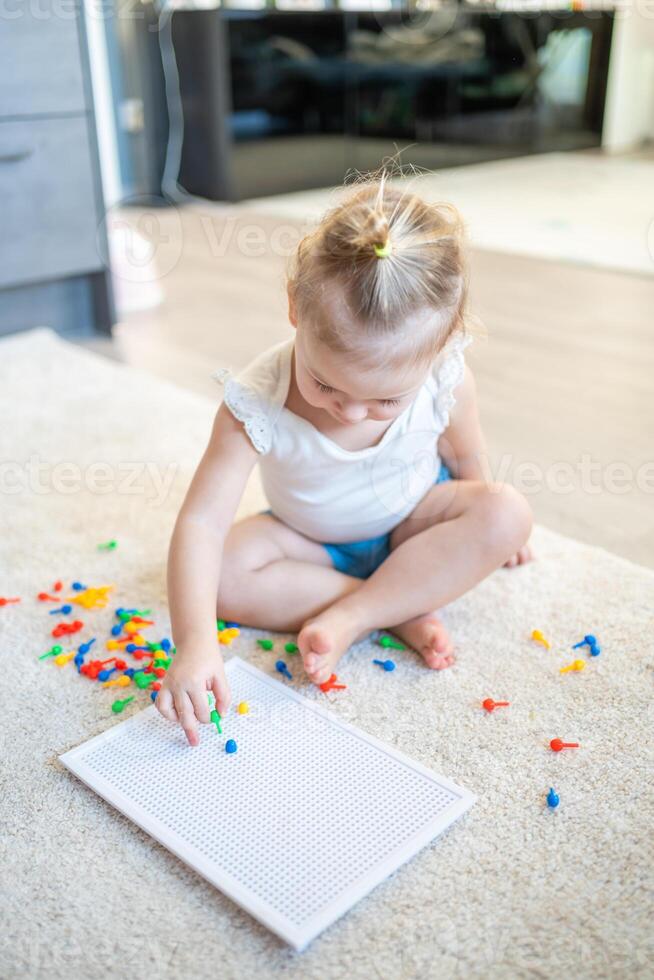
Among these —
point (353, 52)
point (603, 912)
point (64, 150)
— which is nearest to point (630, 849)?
point (603, 912)

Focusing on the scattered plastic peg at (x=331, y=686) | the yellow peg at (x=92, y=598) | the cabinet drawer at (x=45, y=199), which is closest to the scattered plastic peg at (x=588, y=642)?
the scattered plastic peg at (x=331, y=686)

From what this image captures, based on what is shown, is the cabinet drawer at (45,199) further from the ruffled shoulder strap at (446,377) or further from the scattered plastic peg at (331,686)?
the scattered plastic peg at (331,686)

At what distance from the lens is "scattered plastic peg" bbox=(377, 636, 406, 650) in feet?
3.02

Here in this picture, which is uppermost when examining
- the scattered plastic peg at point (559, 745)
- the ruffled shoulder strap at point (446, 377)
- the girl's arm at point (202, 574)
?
the ruffled shoulder strap at point (446, 377)

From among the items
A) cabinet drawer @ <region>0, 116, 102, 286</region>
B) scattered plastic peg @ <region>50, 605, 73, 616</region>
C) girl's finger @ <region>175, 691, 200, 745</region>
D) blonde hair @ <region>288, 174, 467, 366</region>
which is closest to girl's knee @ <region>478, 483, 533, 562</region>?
blonde hair @ <region>288, 174, 467, 366</region>

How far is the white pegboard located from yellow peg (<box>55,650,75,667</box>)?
13 cm

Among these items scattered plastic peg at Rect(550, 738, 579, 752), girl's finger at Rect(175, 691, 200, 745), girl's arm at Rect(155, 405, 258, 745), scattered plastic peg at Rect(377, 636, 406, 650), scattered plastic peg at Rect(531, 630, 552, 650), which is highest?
girl's arm at Rect(155, 405, 258, 745)

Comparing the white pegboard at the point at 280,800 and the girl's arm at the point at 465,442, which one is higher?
the girl's arm at the point at 465,442

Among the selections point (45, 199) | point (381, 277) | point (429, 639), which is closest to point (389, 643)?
point (429, 639)

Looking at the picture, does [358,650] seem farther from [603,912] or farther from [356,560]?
[603,912]

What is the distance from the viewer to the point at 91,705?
2.77ft

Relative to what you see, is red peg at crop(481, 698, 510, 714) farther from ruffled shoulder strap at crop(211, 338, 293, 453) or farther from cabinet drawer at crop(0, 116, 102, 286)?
cabinet drawer at crop(0, 116, 102, 286)

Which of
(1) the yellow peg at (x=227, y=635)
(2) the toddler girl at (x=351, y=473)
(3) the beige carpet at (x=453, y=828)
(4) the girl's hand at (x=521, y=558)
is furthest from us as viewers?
(4) the girl's hand at (x=521, y=558)

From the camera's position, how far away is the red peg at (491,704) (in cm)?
82
